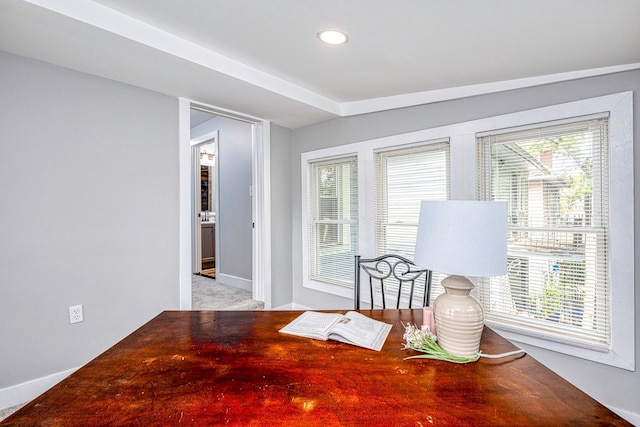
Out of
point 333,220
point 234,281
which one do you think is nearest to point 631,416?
point 333,220

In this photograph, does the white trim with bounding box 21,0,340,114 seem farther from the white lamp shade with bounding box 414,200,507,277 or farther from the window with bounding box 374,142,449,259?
the white lamp shade with bounding box 414,200,507,277

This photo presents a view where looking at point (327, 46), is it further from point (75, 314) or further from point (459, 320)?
point (75, 314)

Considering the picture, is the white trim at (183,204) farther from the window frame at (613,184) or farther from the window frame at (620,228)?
the window frame at (620,228)

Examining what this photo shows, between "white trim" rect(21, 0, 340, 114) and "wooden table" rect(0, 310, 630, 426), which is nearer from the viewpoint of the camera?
"wooden table" rect(0, 310, 630, 426)

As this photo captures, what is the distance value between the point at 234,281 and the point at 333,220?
5.68 feet

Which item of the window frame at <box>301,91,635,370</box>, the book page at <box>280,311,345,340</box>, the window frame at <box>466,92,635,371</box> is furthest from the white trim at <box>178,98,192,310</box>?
the window frame at <box>466,92,635,371</box>

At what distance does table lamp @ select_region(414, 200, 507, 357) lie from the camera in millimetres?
1137

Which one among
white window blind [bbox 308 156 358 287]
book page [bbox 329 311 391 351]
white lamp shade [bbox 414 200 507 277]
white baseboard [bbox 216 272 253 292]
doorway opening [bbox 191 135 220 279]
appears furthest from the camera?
doorway opening [bbox 191 135 220 279]

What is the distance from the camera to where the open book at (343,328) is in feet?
4.23

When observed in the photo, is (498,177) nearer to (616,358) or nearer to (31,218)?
(616,358)

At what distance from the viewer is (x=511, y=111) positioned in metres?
2.31

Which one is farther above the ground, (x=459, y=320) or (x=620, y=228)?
(x=620, y=228)

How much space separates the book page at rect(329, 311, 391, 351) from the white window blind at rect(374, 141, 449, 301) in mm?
1469

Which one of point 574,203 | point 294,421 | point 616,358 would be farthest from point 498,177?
point 294,421
